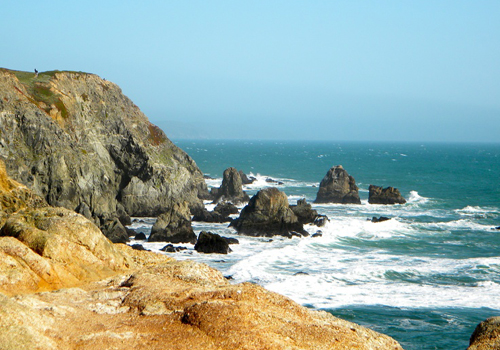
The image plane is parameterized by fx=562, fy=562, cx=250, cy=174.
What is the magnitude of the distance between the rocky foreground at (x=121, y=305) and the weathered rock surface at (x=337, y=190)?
66.2 m

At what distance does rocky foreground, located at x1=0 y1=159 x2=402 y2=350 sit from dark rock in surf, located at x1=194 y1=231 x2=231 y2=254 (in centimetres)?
2847

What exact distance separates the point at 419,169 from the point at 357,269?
12086cm

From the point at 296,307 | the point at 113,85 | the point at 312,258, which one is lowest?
the point at 312,258

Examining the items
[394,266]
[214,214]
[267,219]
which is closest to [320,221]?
[267,219]

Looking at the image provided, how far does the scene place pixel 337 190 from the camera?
85.0 metres

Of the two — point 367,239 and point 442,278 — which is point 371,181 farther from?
point 442,278

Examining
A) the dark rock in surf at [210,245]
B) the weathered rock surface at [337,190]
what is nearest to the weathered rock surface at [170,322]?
the dark rock in surf at [210,245]

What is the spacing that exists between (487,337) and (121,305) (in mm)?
9571

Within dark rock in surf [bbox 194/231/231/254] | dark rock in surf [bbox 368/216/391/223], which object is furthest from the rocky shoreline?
dark rock in surf [bbox 368/216/391/223]

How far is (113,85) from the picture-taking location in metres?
78.7

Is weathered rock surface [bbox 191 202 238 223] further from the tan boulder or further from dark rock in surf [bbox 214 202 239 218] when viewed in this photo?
the tan boulder

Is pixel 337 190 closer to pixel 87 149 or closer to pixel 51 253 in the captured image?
pixel 87 149

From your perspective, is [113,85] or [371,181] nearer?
[113,85]

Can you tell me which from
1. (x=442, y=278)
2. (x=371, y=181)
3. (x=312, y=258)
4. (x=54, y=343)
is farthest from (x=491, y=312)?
(x=371, y=181)
